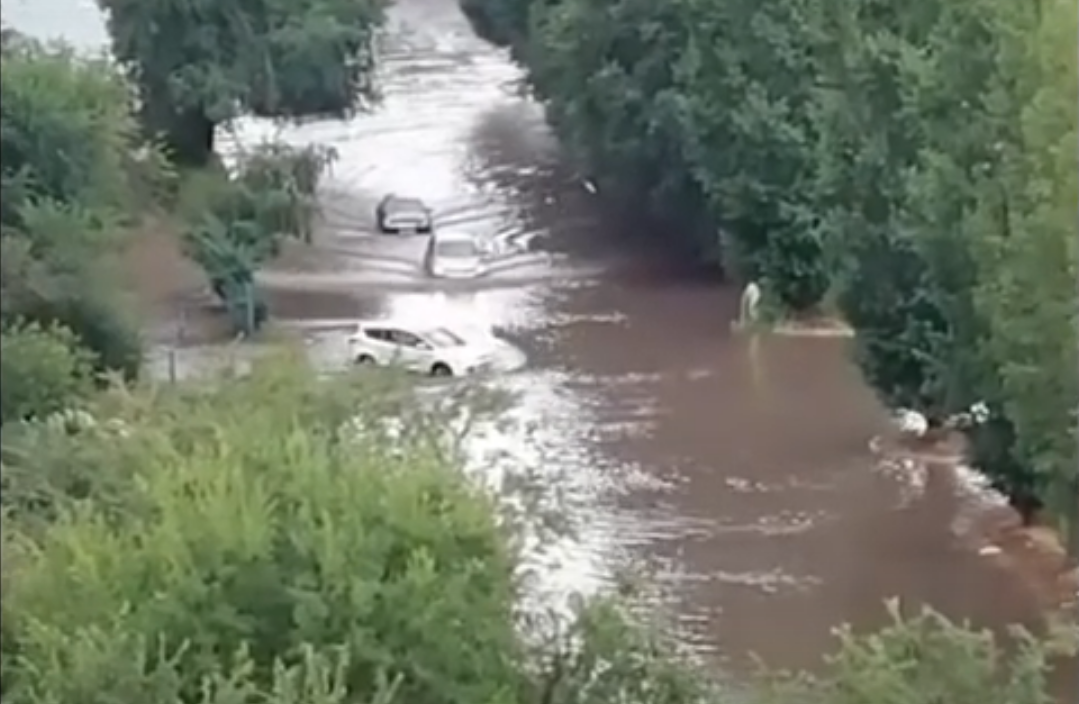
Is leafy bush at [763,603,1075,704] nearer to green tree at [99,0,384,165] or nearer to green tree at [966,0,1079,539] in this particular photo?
green tree at [99,0,384,165]

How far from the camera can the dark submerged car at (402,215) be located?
3.87 m

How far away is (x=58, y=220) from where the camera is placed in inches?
69.1

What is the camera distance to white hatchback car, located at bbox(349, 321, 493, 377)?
10.8ft

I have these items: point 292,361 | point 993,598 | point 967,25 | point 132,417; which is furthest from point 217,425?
point 967,25

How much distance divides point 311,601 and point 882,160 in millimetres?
2270

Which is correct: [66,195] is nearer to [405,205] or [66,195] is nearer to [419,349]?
[419,349]

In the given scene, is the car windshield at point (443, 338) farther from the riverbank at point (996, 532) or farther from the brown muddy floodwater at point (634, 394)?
the riverbank at point (996, 532)

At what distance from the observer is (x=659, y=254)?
224 inches

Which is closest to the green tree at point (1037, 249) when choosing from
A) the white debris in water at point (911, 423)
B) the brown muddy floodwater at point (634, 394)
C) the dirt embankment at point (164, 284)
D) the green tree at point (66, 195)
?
the brown muddy floodwater at point (634, 394)

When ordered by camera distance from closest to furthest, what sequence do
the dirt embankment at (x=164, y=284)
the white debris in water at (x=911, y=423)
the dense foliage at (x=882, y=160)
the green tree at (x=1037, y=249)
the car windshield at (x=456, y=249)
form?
the dirt embankment at (x=164, y=284), the green tree at (x=1037, y=249), the dense foliage at (x=882, y=160), the car windshield at (x=456, y=249), the white debris in water at (x=911, y=423)

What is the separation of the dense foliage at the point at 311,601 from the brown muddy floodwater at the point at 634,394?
30 cm

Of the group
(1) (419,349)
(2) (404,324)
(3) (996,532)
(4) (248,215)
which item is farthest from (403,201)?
(4) (248,215)

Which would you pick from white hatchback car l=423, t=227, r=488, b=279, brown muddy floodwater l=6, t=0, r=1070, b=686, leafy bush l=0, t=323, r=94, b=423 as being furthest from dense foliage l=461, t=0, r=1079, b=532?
leafy bush l=0, t=323, r=94, b=423

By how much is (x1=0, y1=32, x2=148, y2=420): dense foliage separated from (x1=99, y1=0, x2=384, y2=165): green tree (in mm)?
249
